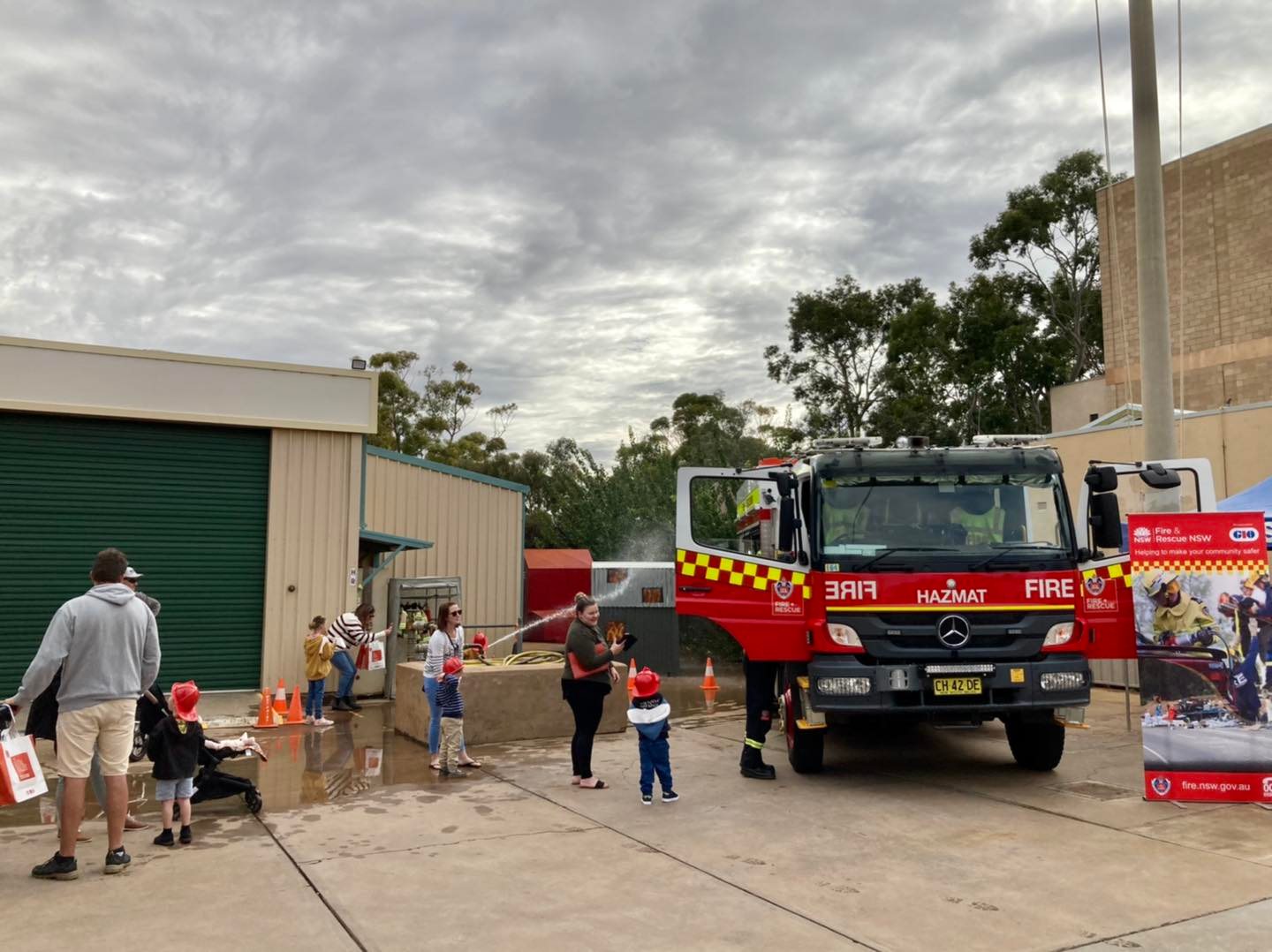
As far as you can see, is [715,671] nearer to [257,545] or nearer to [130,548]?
[257,545]

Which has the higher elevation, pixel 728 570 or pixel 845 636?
pixel 728 570

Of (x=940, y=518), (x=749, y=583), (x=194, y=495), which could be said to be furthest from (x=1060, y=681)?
(x=194, y=495)

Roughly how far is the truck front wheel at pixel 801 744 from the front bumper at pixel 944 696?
2.80ft

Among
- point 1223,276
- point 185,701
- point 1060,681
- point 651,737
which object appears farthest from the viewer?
point 1223,276

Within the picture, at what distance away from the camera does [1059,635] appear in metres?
8.16

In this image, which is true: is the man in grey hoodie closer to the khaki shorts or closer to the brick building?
the khaki shorts

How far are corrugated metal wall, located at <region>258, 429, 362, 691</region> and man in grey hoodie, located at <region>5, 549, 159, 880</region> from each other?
887 centimetres

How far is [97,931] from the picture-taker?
16.5ft

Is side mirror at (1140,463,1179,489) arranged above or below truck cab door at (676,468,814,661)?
above

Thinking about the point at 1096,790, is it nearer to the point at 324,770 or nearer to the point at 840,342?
the point at 324,770

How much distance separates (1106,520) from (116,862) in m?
7.70

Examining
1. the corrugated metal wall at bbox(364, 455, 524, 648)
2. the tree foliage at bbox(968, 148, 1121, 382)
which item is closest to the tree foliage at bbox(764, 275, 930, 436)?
the tree foliage at bbox(968, 148, 1121, 382)

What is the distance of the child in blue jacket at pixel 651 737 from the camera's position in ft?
26.1

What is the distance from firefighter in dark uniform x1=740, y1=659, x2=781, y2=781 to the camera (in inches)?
354
